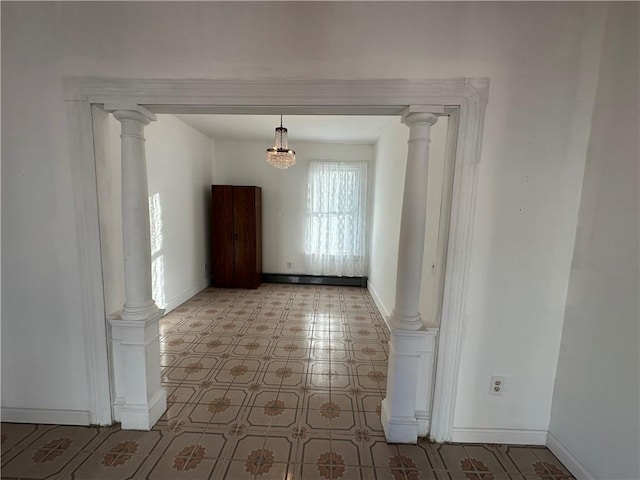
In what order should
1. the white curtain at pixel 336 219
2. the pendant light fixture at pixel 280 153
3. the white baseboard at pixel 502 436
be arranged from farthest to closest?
the white curtain at pixel 336 219 < the pendant light fixture at pixel 280 153 < the white baseboard at pixel 502 436

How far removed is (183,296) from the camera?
3.96 meters

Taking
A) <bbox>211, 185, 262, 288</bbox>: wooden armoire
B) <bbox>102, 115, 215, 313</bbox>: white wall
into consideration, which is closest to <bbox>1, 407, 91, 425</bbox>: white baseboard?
<bbox>102, 115, 215, 313</bbox>: white wall

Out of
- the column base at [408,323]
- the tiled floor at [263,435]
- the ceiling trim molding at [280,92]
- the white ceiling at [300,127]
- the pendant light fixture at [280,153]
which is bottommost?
the tiled floor at [263,435]

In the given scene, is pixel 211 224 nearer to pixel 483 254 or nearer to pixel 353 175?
pixel 353 175

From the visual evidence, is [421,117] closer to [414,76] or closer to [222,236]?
[414,76]

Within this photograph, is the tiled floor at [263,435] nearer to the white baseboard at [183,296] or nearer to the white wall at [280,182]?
the white baseboard at [183,296]

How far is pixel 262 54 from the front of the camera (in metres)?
1.45

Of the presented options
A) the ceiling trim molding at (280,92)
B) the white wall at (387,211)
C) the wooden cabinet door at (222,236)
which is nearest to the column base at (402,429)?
the white wall at (387,211)

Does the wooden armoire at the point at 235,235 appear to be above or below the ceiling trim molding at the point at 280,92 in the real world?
below

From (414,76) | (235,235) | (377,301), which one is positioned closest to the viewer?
(414,76)

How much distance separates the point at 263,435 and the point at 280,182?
13.3 ft

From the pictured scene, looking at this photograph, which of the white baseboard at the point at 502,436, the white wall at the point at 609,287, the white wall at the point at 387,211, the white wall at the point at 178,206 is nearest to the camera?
the white wall at the point at 609,287

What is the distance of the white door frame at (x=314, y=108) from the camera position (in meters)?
1.43

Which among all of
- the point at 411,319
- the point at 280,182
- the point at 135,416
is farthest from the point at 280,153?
the point at 135,416
